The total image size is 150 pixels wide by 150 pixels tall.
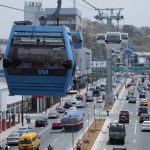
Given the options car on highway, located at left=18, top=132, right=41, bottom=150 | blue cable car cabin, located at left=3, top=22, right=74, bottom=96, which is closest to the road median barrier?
car on highway, located at left=18, top=132, right=41, bottom=150

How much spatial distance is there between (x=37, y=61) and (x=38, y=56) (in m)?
0.22

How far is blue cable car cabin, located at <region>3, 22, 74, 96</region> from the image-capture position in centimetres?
2373

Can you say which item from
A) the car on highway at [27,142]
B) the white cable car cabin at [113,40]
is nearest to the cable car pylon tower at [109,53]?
the white cable car cabin at [113,40]

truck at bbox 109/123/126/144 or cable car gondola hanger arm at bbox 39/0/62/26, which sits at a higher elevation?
cable car gondola hanger arm at bbox 39/0/62/26

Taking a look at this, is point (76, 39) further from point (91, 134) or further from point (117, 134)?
point (91, 134)

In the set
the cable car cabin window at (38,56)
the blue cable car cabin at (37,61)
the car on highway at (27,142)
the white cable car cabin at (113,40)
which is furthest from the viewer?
the white cable car cabin at (113,40)

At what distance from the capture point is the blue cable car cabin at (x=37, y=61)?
23734 millimetres

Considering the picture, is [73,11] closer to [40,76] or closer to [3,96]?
[3,96]

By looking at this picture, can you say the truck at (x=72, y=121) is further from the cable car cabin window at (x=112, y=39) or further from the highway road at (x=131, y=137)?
the cable car cabin window at (x=112, y=39)

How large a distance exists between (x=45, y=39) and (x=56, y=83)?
1.82 metres

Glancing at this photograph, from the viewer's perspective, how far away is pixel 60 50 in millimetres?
23797

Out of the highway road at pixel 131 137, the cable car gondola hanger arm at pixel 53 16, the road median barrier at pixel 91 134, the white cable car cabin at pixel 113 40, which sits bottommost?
the highway road at pixel 131 137

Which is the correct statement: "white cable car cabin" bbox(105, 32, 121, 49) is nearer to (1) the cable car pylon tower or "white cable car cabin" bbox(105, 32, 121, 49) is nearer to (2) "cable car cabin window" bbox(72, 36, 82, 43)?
(1) the cable car pylon tower

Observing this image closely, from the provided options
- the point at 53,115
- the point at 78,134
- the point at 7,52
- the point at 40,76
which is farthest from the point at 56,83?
the point at 53,115
